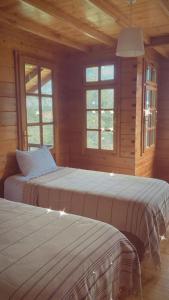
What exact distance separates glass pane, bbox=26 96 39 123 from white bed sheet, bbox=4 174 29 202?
824mm

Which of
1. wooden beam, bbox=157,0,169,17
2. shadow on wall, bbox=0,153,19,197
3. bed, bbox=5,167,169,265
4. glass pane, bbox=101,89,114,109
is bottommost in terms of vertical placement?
bed, bbox=5,167,169,265

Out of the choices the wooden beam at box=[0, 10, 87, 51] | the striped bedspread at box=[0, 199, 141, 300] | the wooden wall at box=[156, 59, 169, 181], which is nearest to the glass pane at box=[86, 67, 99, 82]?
the wooden beam at box=[0, 10, 87, 51]

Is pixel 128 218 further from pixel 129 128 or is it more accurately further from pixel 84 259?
pixel 129 128

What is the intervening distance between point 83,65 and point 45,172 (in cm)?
186

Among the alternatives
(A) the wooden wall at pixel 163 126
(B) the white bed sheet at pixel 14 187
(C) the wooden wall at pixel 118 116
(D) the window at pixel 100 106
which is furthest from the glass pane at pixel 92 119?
(B) the white bed sheet at pixel 14 187

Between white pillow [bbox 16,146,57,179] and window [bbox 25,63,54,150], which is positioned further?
window [bbox 25,63,54,150]

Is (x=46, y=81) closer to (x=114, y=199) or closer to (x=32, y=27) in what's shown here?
(x=32, y=27)

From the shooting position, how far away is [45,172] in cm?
322

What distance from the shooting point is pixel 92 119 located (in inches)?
162

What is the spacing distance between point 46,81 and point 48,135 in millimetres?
780

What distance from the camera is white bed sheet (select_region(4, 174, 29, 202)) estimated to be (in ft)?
9.50

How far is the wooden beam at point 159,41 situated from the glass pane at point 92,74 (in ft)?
2.84

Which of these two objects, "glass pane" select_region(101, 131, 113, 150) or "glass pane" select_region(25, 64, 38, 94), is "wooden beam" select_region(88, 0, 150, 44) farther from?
"glass pane" select_region(101, 131, 113, 150)

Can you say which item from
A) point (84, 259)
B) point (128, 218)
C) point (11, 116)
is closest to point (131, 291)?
point (128, 218)
